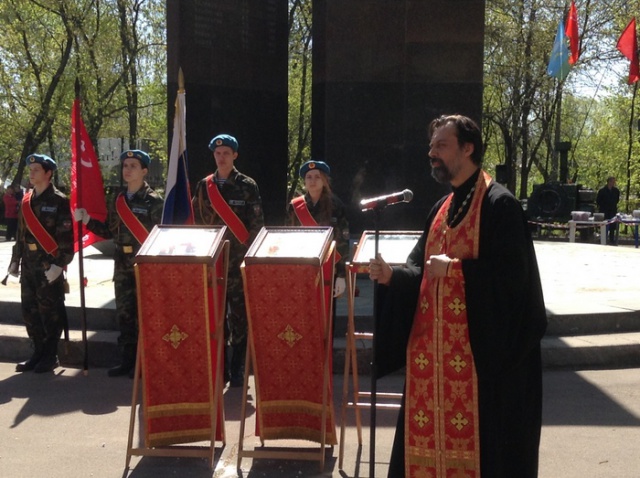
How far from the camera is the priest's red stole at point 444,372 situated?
3916 millimetres

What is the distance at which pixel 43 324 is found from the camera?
783 cm

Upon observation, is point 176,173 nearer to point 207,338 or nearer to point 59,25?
point 207,338

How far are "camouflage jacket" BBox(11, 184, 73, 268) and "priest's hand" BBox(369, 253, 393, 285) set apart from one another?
4.47m

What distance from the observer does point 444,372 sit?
157 inches

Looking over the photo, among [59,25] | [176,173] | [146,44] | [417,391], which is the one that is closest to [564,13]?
[146,44]

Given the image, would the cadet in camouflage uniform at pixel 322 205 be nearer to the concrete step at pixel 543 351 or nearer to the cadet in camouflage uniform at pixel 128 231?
the cadet in camouflage uniform at pixel 128 231

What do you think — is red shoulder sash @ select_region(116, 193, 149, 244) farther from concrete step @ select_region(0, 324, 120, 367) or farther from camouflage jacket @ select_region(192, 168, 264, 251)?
concrete step @ select_region(0, 324, 120, 367)

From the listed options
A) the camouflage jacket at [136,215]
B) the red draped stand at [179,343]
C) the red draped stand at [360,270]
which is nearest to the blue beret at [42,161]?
the camouflage jacket at [136,215]

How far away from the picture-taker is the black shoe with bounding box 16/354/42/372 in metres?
7.90

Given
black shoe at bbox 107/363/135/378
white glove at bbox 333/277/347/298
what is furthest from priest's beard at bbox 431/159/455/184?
black shoe at bbox 107/363/135/378

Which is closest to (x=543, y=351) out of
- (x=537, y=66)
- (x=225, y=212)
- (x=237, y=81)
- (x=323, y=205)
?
(x=323, y=205)

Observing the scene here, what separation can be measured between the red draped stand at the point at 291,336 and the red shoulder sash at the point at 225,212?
5.17ft

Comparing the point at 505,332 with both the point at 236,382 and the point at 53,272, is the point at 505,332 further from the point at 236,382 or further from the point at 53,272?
the point at 53,272

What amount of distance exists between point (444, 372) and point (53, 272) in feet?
15.1
